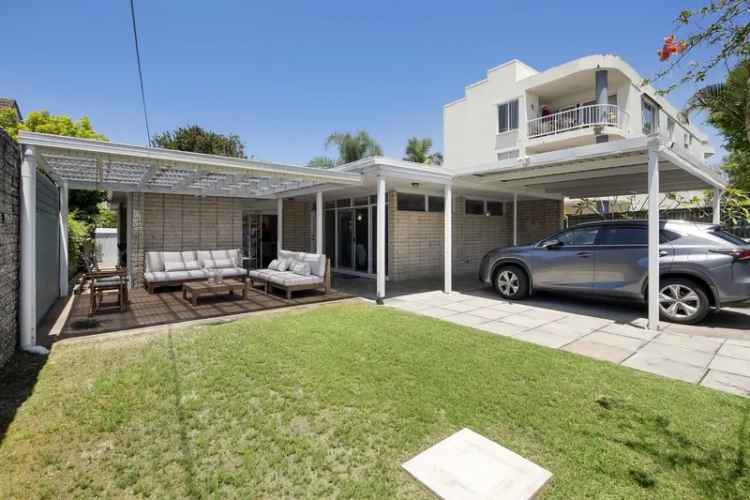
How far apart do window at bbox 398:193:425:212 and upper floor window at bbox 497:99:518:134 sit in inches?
393

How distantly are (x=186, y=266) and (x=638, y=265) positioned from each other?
9761 millimetres

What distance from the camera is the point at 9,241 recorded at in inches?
164

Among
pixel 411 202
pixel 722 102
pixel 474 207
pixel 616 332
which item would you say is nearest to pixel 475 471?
pixel 616 332

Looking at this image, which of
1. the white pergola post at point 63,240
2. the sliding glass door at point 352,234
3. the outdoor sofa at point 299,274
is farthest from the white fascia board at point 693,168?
the white pergola post at point 63,240

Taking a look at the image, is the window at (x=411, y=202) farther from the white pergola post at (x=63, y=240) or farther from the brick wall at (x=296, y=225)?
the white pergola post at (x=63, y=240)

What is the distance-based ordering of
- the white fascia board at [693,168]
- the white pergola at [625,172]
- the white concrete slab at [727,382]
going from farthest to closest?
the white fascia board at [693,168]
the white pergola at [625,172]
the white concrete slab at [727,382]

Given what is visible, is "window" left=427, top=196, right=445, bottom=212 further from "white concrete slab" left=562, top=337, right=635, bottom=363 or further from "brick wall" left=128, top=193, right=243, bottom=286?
"white concrete slab" left=562, top=337, right=635, bottom=363

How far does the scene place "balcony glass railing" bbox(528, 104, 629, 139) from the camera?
15.0 meters

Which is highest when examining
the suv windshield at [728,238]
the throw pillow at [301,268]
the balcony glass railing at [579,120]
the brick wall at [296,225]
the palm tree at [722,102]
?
the balcony glass railing at [579,120]

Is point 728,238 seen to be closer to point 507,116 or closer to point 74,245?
point 507,116

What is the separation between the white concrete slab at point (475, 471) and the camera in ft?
6.59

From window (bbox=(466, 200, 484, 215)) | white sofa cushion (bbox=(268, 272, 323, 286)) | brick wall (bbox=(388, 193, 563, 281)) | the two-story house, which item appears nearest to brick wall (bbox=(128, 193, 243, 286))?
the two-story house

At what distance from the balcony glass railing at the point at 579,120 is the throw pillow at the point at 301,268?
13803 millimetres

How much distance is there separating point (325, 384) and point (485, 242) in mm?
10070
